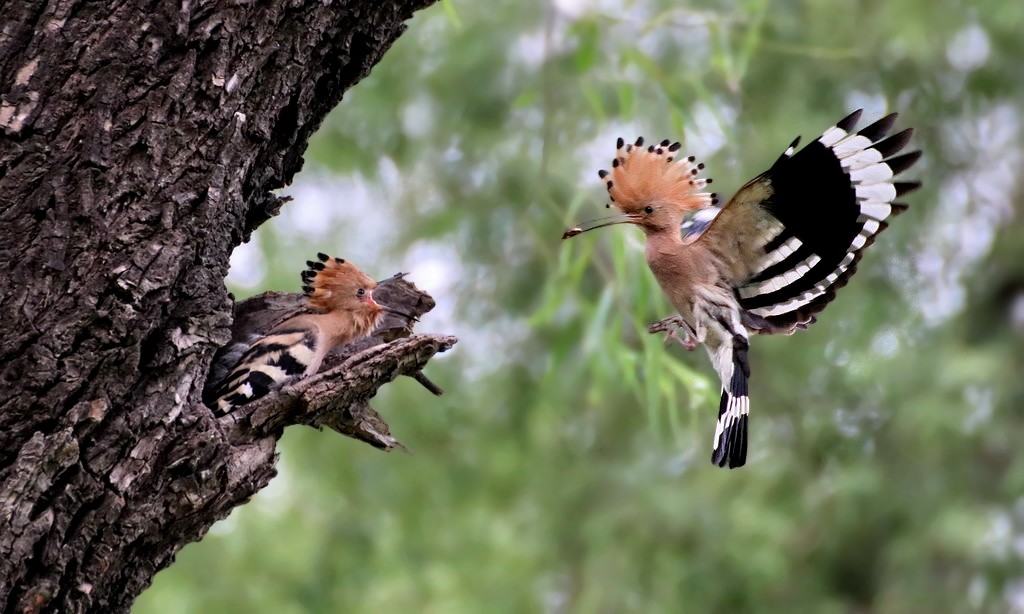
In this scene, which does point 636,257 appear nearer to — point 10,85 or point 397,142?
point 10,85

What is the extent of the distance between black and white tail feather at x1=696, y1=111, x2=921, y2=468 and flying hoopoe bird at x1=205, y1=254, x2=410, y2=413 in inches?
35.9

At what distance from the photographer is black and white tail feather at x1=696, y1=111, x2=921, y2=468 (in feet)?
7.99

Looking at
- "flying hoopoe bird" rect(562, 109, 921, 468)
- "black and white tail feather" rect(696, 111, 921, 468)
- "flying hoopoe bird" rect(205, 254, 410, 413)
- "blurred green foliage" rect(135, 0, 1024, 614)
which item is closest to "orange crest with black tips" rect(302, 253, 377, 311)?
"flying hoopoe bird" rect(205, 254, 410, 413)

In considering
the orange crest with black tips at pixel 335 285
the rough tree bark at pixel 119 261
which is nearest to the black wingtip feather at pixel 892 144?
the rough tree bark at pixel 119 261

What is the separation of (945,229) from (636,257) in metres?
3.99

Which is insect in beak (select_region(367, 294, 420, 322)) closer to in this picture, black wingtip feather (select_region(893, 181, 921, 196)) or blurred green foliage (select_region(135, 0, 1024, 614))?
black wingtip feather (select_region(893, 181, 921, 196))

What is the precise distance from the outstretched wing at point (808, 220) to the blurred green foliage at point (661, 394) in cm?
310

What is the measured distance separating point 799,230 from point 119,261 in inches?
55.1

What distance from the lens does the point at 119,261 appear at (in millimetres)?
2012

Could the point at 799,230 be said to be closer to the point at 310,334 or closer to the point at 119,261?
the point at 310,334

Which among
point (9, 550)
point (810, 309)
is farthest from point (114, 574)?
point (810, 309)

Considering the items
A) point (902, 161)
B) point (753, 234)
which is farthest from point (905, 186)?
point (753, 234)

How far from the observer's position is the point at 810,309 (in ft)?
9.16

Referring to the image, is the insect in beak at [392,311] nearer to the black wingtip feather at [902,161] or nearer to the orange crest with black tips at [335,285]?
the orange crest with black tips at [335,285]
